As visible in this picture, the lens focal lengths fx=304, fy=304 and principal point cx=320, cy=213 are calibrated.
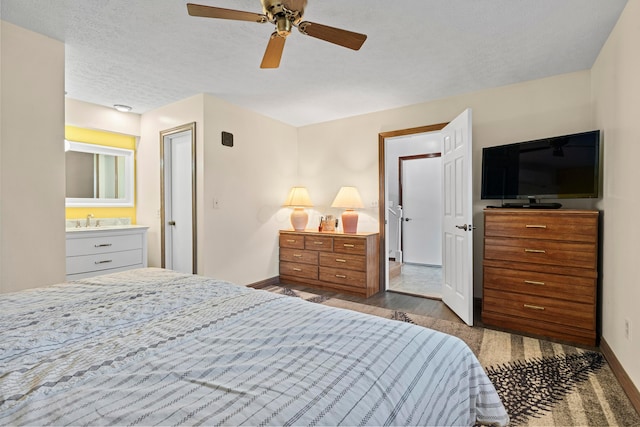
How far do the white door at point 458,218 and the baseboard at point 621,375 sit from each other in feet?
2.98

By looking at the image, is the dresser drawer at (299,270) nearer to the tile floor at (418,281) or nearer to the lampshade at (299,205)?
the lampshade at (299,205)

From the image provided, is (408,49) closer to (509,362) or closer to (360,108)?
(360,108)

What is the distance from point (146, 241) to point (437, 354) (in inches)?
150

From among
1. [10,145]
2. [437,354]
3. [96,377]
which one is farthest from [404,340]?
[10,145]

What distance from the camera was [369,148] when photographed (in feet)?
13.4

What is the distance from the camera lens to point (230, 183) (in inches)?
144

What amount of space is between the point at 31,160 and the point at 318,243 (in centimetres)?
289

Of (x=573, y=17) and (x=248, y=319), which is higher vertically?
(x=573, y=17)

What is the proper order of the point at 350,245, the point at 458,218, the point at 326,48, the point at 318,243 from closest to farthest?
the point at 326,48
the point at 458,218
the point at 350,245
the point at 318,243

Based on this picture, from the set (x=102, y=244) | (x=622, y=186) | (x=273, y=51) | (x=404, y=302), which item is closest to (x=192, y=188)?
(x=102, y=244)

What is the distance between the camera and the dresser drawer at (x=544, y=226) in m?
2.34

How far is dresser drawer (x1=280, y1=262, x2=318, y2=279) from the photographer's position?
412 cm

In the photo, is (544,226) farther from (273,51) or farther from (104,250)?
(104,250)

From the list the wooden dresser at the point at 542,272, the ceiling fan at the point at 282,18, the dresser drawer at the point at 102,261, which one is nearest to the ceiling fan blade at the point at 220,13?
the ceiling fan at the point at 282,18
